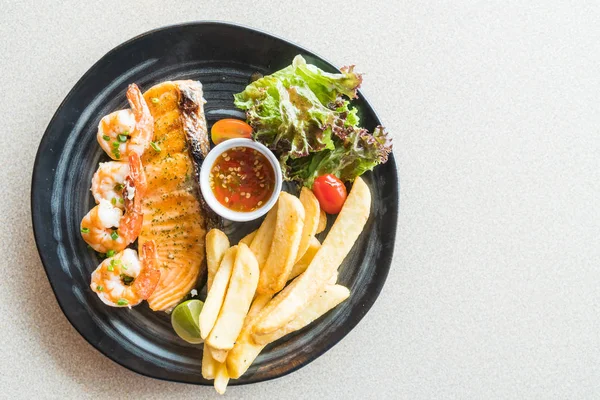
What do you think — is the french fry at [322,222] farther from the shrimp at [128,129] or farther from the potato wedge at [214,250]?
the shrimp at [128,129]

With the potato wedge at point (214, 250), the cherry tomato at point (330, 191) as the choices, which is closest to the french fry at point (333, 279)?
the cherry tomato at point (330, 191)

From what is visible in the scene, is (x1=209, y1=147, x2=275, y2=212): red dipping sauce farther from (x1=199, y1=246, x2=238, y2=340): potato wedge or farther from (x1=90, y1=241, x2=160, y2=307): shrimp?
(x1=90, y1=241, x2=160, y2=307): shrimp

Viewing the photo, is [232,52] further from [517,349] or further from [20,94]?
[517,349]

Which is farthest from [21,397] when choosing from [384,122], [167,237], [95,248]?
[384,122]

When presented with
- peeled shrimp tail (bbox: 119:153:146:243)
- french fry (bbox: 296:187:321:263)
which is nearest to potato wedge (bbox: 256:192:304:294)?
french fry (bbox: 296:187:321:263)

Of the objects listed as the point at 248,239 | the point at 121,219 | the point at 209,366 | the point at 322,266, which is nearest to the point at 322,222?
the point at 322,266

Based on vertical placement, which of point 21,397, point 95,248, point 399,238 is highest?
point 399,238
